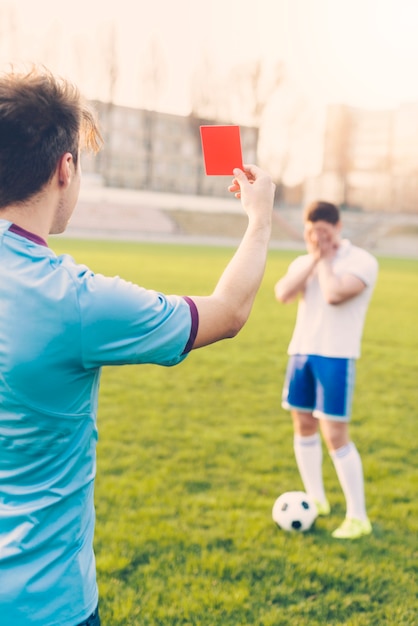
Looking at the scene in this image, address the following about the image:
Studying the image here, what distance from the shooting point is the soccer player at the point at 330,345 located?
14.9 ft

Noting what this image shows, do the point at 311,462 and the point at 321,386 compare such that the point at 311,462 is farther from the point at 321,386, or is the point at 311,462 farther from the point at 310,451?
the point at 321,386

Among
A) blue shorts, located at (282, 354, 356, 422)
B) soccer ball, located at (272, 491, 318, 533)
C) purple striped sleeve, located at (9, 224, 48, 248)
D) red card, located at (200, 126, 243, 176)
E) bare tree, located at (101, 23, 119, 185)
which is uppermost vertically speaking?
bare tree, located at (101, 23, 119, 185)

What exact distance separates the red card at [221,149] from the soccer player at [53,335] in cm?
22

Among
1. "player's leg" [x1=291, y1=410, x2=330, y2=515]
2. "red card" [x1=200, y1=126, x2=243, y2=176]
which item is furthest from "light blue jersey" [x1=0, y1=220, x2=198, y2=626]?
"player's leg" [x1=291, y1=410, x2=330, y2=515]

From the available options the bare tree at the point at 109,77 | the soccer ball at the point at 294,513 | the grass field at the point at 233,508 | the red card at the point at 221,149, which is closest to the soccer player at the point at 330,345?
the soccer ball at the point at 294,513

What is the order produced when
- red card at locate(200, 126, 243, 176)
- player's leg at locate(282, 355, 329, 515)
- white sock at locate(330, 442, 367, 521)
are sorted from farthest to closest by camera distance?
player's leg at locate(282, 355, 329, 515) < white sock at locate(330, 442, 367, 521) < red card at locate(200, 126, 243, 176)

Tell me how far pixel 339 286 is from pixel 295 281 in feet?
1.18

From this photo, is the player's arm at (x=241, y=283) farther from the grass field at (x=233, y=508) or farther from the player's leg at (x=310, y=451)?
the player's leg at (x=310, y=451)

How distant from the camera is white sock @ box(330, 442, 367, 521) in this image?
15.1 ft

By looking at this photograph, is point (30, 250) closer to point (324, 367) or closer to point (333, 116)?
point (324, 367)

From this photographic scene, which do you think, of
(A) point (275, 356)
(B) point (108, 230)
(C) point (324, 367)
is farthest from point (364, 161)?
(C) point (324, 367)

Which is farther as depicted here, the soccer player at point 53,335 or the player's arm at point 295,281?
the player's arm at point 295,281

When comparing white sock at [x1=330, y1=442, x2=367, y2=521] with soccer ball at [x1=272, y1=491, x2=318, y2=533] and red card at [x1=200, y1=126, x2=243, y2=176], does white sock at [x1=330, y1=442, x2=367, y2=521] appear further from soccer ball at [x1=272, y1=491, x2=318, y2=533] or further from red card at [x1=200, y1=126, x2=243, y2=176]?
red card at [x1=200, y1=126, x2=243, y2=176]

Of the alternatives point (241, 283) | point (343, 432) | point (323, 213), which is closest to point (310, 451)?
point (343, 432)
